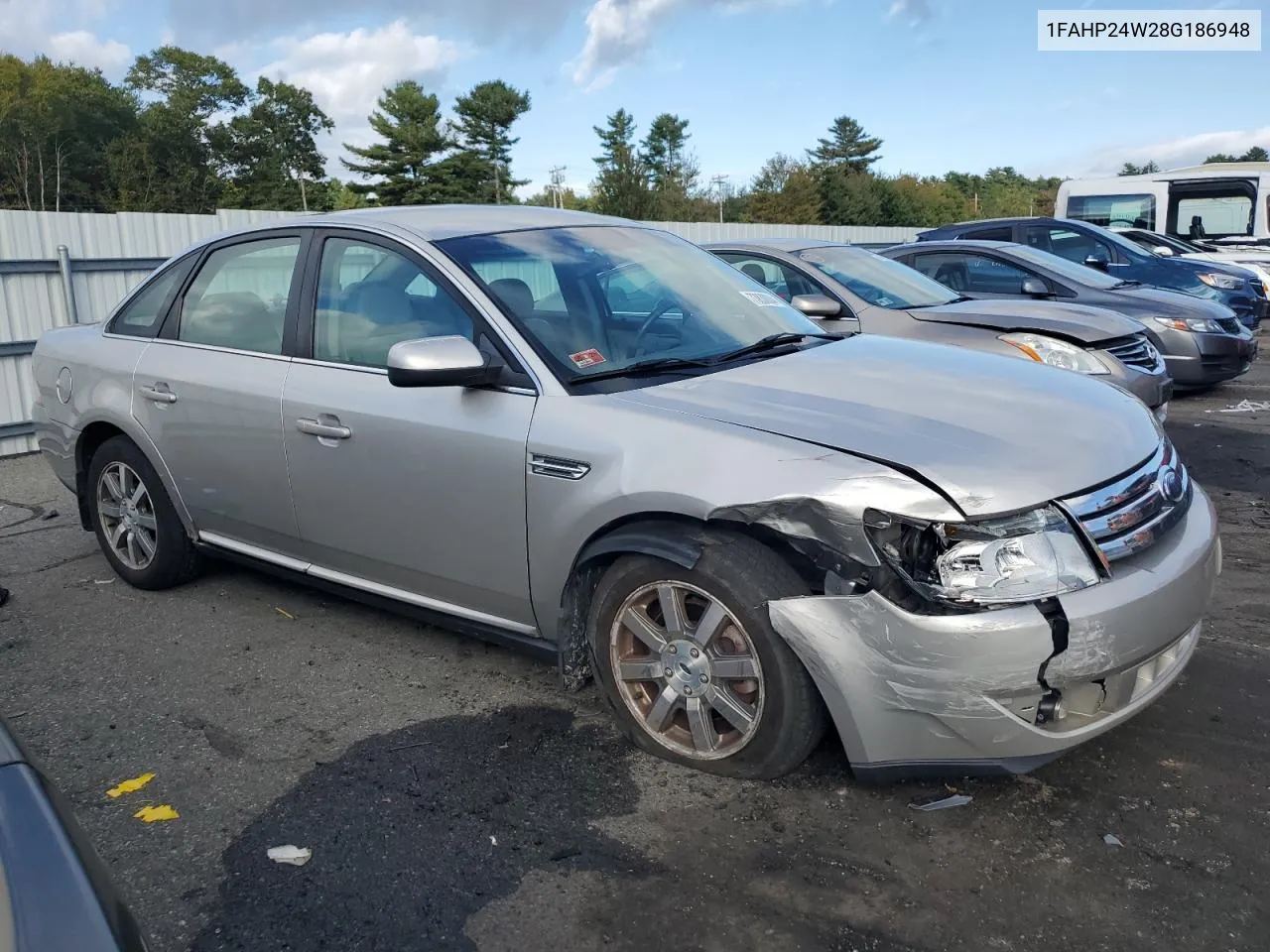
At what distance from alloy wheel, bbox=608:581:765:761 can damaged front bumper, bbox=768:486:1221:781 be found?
225mm

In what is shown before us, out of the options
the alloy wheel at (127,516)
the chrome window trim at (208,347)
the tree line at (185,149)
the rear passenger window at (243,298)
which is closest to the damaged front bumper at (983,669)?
the chrome window trim at (208,347)

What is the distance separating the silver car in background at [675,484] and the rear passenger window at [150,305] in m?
0.04

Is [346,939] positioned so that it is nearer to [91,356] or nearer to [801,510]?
[801,510]

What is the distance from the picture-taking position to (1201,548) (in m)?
2.90

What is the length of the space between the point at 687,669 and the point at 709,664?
93 mm

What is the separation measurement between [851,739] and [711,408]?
1.01 meters

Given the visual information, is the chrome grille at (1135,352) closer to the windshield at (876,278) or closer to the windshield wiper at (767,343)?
the windshield at (876,278)

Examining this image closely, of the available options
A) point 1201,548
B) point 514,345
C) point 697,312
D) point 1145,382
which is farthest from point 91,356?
point 1145,382

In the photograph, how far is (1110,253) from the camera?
456 inches

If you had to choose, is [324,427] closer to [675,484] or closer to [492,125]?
[675,484]

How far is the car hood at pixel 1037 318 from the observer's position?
21.9 feet

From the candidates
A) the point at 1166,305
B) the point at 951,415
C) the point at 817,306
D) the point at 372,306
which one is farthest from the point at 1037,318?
the point at 372,306

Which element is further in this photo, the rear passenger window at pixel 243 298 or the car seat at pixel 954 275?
the car seat at pixel 954 275

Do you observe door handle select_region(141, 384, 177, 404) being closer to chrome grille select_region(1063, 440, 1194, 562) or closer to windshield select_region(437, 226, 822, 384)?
windshield select_region(437, 226, 822, 384)
